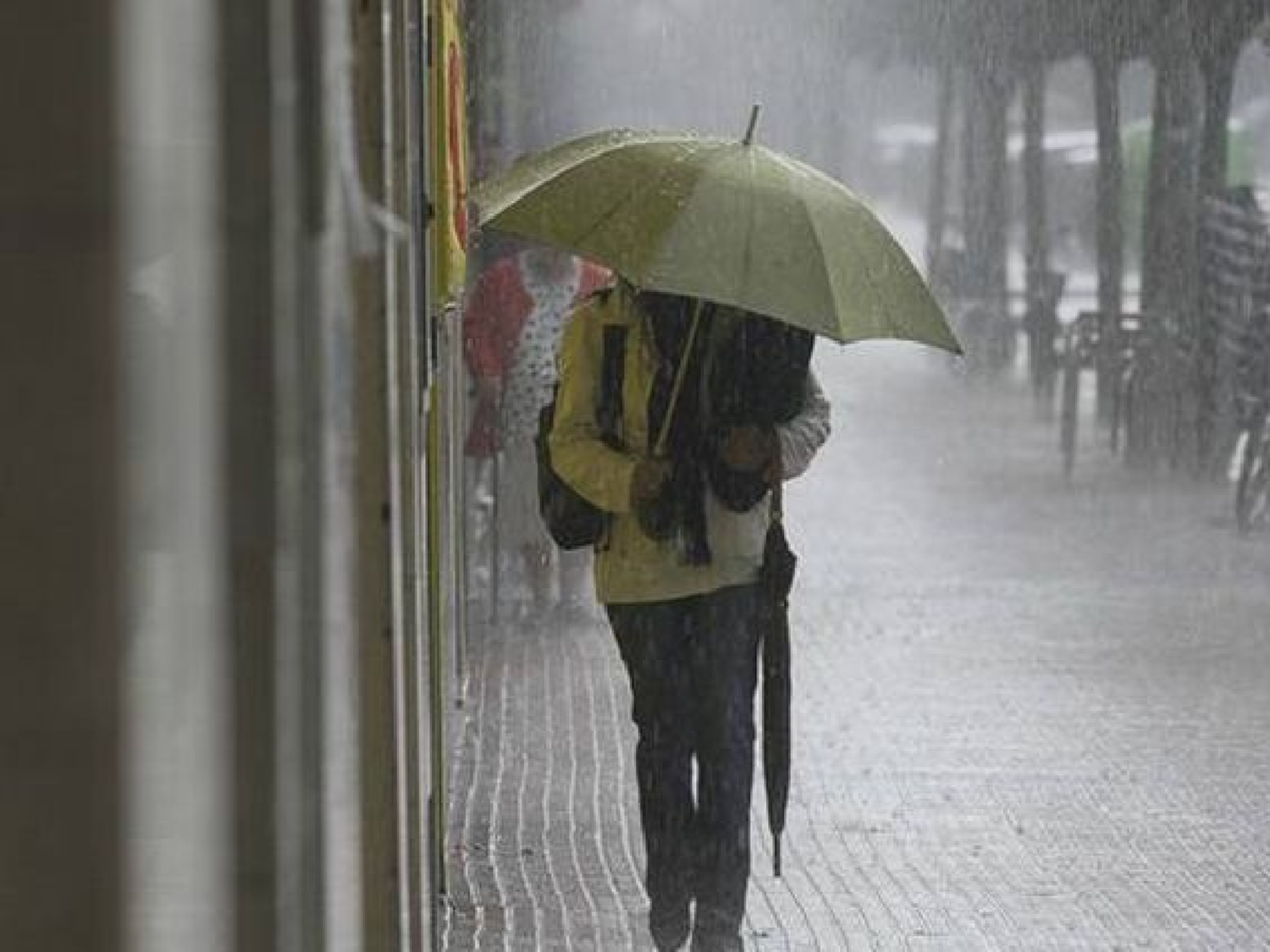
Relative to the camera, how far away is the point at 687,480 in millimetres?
6609

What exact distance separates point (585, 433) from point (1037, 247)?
23.6 meters

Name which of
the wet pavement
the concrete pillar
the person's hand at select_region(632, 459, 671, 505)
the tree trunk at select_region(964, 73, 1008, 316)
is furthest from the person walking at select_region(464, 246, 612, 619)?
the tree trunk at select_region(964, 73, 1008, 316)

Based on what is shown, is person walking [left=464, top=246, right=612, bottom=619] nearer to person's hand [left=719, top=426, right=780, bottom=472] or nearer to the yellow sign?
the yellow sign

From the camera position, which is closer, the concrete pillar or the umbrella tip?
the concrete pillar

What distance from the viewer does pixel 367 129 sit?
12.7 ft

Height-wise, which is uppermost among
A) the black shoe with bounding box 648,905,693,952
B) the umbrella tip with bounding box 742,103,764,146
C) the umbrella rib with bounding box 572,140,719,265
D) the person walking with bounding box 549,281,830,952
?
the umbrella tip with bounding box 742,103,764,146

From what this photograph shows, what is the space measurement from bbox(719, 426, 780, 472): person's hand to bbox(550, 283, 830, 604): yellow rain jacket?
23 mm

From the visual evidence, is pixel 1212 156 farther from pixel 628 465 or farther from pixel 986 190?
pixel 628 465

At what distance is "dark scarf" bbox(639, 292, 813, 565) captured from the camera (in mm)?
6582

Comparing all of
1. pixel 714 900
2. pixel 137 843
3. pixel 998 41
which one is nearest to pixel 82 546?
pixel 137 843

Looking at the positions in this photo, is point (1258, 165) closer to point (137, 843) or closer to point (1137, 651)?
point (1137, 651)

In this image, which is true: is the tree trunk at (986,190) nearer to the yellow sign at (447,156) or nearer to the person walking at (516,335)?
the person walking at (516,335)

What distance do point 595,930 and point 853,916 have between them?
0.67m

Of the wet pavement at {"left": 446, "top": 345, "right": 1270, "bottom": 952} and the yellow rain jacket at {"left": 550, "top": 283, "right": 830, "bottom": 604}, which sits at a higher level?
the yellow rain jacket at {"left": 550, "top": 283, "right": 830, "bottom": 604}
